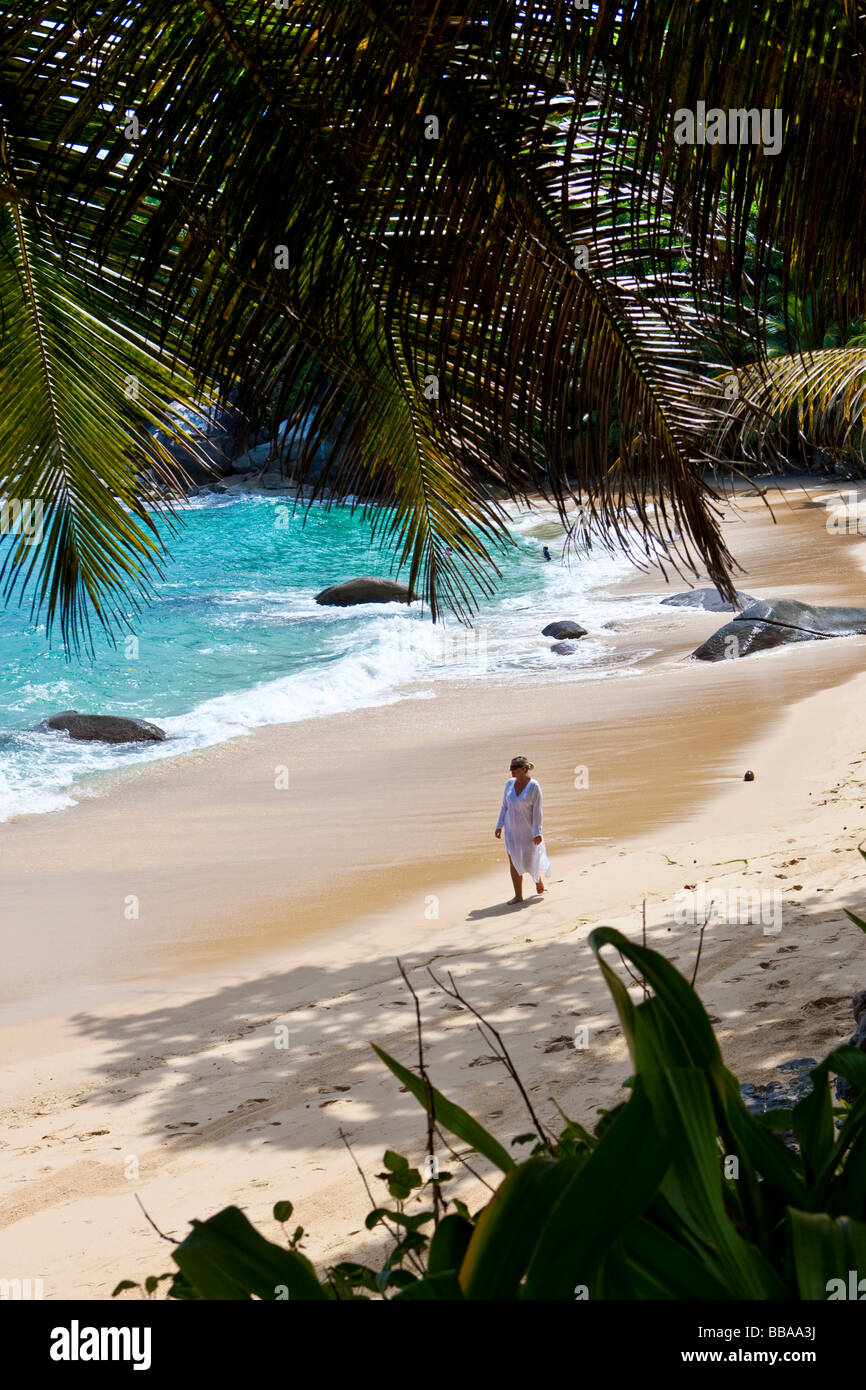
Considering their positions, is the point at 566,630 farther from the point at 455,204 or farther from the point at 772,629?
the point at 455,204

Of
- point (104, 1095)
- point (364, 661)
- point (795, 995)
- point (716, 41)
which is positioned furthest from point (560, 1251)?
point (364, 661)

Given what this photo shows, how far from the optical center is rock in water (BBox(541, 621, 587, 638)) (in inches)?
826

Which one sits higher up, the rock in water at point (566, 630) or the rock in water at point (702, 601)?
the rock in water at point (702, 601)

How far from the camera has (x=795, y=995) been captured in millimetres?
5816

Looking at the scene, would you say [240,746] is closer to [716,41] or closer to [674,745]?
[674,745]

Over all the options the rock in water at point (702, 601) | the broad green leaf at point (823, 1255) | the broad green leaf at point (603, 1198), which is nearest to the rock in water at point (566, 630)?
the rock in water at point (702, 601)

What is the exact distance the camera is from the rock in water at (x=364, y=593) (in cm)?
2736

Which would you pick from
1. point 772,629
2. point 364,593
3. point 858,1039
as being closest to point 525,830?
point 858,1039

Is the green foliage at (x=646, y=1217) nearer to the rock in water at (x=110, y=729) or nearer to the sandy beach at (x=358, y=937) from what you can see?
the sandy beach at (x=358, y=937)

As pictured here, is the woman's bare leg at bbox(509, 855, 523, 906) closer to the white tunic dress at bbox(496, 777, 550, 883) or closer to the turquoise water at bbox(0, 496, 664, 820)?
the white tunic dress at bbox(496, 777, 550, 883)

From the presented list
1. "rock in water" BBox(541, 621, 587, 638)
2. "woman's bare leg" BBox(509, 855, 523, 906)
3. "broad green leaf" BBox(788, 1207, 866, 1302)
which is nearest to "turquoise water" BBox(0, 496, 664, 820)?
"rock in water" BBox(541, 621, 587, 638)

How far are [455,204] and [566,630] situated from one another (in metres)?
18.2

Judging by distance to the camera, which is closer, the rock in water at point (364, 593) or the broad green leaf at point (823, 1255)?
the broad green leaf at point (823, 1255)

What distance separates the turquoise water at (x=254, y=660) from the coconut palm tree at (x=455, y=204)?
28.3 feet
